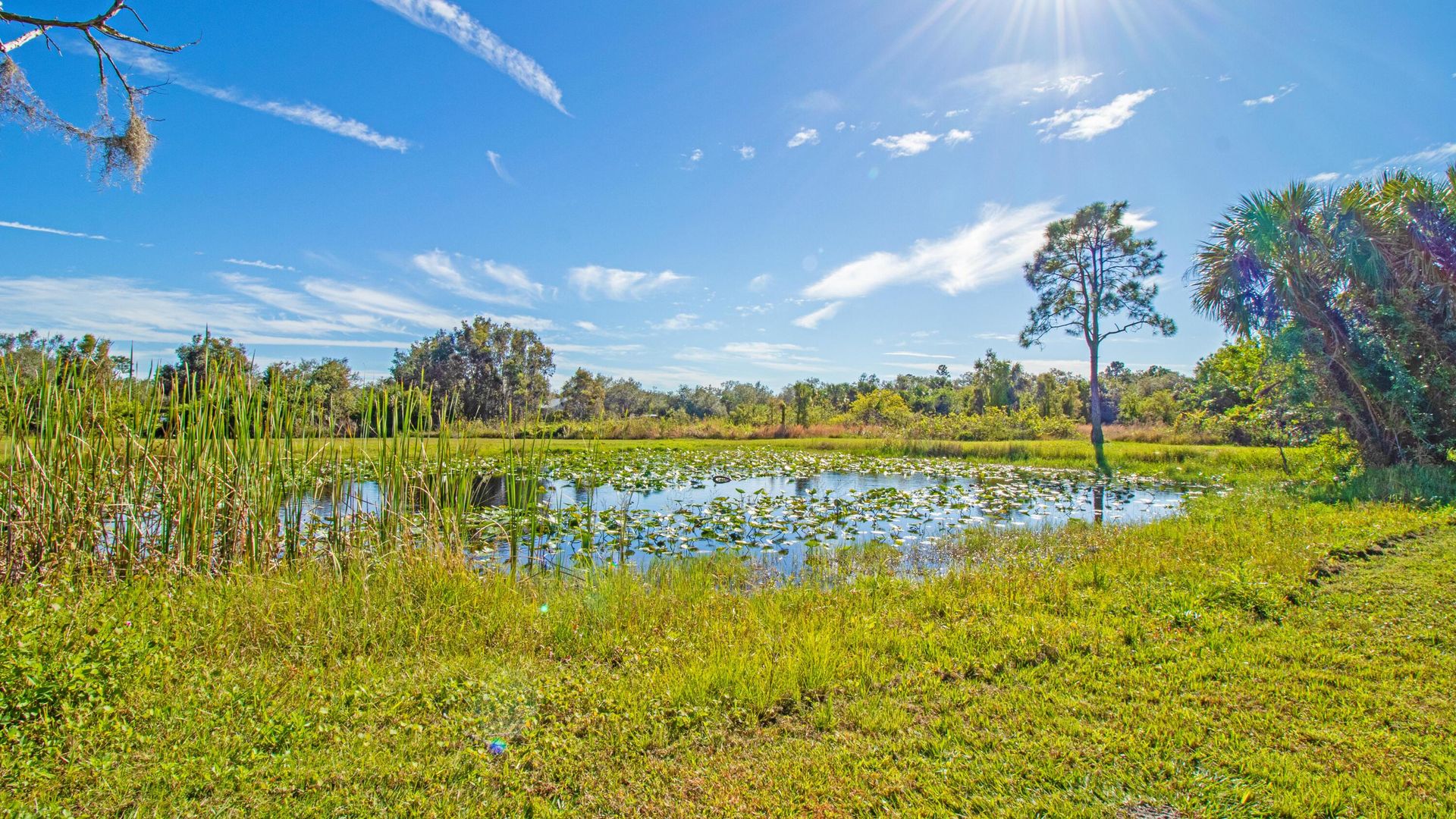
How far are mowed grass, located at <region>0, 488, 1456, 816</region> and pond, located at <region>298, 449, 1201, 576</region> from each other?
170 cm

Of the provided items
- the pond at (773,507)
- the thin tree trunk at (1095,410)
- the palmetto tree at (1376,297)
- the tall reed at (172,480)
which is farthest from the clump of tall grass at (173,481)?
the thin tree trunk at (1095,410)

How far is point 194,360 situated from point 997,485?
46.2ft

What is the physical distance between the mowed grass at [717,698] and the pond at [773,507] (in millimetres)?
1700

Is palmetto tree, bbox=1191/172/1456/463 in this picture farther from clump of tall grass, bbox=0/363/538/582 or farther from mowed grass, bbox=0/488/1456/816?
clump of tall grass, bbox=0/363/538/582

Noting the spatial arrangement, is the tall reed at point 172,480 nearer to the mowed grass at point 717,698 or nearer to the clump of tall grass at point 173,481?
the clump of tall grass at point 173,481

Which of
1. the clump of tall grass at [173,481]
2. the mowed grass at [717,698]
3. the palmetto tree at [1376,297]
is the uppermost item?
the palmetto tree at [1376,297]

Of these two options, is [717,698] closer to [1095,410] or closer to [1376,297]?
[1376,297]

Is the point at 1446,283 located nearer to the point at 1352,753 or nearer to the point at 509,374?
the point at 1352,753

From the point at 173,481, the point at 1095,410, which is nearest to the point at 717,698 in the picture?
the point at 173,481

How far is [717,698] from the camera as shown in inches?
128

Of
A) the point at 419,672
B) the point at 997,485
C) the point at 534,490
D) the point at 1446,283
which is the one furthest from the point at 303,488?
the point at 1446,283

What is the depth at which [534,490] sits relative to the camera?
6.14 metres

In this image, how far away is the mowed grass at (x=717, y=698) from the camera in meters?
2.45

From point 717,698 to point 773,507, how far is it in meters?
7.02
